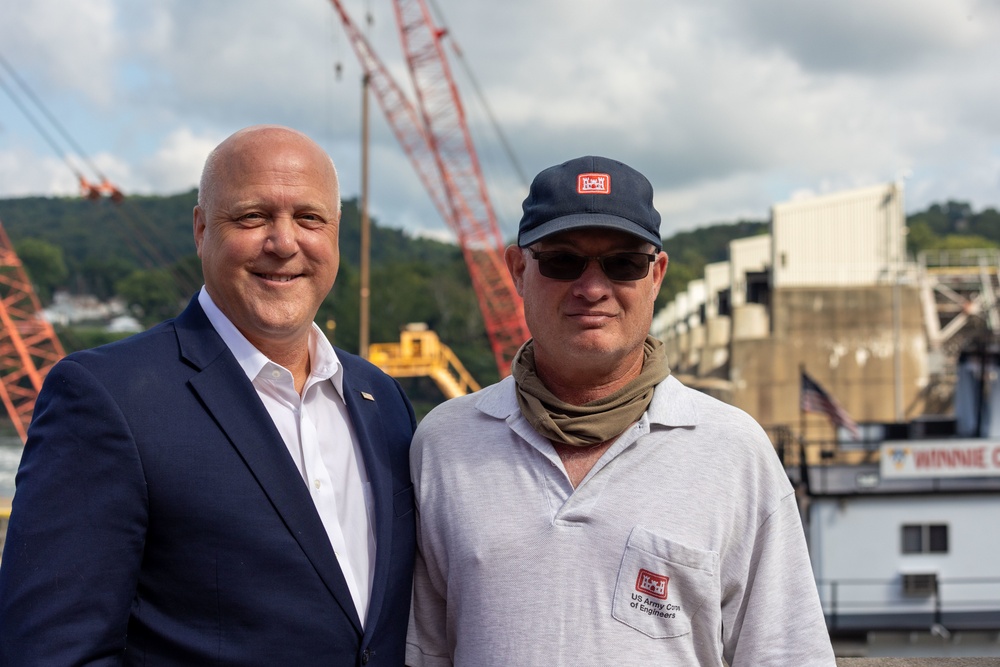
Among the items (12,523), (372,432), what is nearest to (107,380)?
(12,523)

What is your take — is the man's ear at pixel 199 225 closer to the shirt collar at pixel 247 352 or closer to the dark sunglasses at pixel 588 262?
the shirt collar at pixel 247 352

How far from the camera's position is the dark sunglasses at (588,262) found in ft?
9.52

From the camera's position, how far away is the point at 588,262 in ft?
9.54

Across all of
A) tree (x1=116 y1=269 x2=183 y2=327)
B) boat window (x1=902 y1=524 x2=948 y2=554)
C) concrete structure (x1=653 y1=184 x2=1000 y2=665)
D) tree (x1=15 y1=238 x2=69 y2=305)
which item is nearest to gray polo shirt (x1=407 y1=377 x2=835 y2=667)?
concrete structure (x1=653 y1=184 x2=1000 y2=665)

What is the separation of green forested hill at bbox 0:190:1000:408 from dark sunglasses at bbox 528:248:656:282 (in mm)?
72884

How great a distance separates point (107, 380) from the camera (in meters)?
2.52

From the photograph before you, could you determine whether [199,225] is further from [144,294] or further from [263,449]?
[144,294]

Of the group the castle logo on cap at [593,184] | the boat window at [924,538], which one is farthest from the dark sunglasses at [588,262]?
the boat window at [924,538]

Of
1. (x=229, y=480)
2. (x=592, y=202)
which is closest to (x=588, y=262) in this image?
(x=592, y=202)

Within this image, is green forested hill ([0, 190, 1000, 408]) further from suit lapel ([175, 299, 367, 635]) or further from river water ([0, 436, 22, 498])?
suit lapel ([175, 299, 367, 635])

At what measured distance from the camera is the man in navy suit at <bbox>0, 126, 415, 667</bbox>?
240 cm

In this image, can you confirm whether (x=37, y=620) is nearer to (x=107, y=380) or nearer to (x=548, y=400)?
(x=107, y=380)

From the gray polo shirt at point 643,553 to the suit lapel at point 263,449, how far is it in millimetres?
399

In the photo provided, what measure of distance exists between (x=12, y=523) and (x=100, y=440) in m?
0.29
